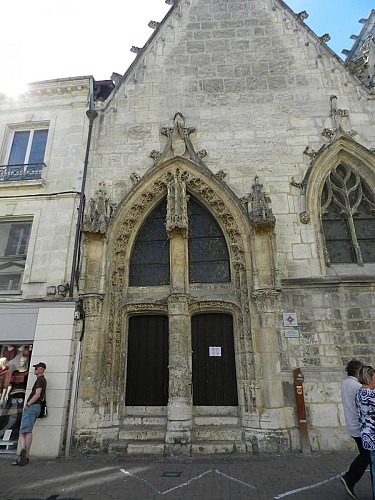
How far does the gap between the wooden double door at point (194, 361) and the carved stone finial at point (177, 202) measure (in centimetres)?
221

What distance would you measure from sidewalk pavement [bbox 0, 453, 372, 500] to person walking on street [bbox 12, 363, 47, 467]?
0.21 meters

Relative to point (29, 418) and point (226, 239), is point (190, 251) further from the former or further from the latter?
point (29, 418)

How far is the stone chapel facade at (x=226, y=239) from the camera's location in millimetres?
6879

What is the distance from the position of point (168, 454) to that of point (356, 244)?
20.2 ft

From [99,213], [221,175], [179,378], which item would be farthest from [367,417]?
[99,213]

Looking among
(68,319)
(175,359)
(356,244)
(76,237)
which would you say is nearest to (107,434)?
(175,359)

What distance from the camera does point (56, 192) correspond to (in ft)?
28.9

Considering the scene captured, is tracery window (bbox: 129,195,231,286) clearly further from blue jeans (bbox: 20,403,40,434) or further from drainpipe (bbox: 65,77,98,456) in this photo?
blue jeans (bbox: 20,403,40,434)

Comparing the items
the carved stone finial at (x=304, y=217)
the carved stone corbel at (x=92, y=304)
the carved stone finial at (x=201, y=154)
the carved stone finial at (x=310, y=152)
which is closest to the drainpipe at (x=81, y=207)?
the carved stone corbel at (x=92, y=304)

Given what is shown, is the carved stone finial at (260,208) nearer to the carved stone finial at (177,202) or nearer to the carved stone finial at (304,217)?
the carved stone finial at (304,217)

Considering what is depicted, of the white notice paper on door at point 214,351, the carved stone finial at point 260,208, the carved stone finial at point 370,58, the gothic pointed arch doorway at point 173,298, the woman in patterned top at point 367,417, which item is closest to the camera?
the woman in patterned top at point 367,417

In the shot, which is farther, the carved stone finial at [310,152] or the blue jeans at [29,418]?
the carved stone finial at [310,152]

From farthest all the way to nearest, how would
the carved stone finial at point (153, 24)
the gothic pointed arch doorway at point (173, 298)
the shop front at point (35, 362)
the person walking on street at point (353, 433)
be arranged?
the carved stone finial at point (153, 24), the gothic pointed arch doorway at point (173, 298), the shop front at point (35, 362), the person walking on street at point (353, 433)

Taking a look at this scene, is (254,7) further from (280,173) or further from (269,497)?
(269,497)
